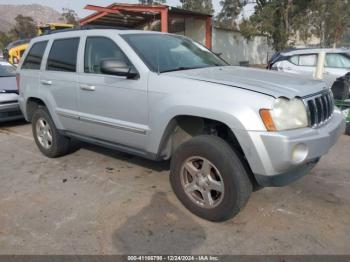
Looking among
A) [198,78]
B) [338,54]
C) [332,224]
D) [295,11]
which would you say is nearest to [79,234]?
[198,78]

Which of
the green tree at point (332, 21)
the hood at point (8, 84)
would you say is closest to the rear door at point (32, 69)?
the hood at point (8, 84)

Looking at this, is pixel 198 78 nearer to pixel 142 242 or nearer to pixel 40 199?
pixel 142 242

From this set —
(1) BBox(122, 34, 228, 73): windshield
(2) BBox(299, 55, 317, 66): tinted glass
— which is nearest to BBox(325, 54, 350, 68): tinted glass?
(2) BBox(299, 55, 317, 66): tinted glass

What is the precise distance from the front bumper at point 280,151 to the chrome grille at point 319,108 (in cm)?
13

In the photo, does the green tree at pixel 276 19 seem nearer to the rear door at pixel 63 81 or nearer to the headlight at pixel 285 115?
the rear door at pixel 63 81

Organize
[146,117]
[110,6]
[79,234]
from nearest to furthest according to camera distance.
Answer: [79,234] → [146,117] → [110,6]

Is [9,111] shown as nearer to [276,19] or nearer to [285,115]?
[285,115]

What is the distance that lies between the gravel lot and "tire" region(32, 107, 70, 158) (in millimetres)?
402

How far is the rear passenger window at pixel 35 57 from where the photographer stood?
18.1 ft

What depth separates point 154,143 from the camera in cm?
387

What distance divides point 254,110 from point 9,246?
2.43 metres

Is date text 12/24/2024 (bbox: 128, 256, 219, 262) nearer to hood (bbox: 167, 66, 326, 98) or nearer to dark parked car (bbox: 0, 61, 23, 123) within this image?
hood (bbox: 167, 66, 326, 98)

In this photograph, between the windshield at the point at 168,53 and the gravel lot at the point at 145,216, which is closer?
the gravel lot at the point at 145,216

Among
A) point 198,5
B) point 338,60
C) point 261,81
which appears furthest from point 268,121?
point 198,5
